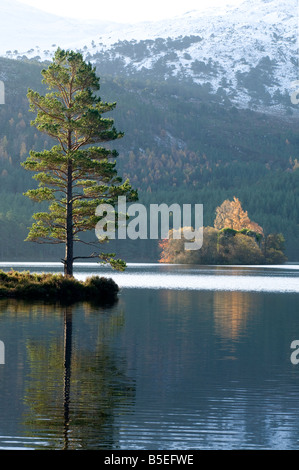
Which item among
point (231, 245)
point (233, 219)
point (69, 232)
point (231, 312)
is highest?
point (233, 219)

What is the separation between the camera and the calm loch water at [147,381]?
53.3ft

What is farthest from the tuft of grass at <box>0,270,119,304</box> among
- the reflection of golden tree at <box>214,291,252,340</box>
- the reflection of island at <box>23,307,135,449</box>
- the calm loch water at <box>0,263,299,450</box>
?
the reflection of island at <box>23,307,135,449</box>

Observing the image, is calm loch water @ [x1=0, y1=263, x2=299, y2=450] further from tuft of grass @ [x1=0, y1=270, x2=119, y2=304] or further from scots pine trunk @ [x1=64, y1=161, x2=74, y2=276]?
scots pine trunk @ [x1=64, y1=161, x2=74, y2=276]

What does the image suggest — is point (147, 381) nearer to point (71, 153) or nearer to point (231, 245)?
point (71, 153)

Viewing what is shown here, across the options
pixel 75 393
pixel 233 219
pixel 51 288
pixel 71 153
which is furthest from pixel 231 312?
A: pixel 233 219

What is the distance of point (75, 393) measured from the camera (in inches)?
789

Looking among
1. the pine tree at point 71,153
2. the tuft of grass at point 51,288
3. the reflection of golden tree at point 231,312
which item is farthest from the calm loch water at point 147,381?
the pine tree at point 71,153

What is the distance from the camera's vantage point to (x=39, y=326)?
3481cm

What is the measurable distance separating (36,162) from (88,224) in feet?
18.7

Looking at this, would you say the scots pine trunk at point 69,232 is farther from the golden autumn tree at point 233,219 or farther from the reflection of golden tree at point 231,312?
the golden autumn tree at point 233,219

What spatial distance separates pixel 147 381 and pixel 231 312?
76.0 ft

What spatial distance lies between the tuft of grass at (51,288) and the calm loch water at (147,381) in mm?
10142

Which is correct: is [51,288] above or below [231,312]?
above

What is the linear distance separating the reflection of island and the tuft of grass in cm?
2201
